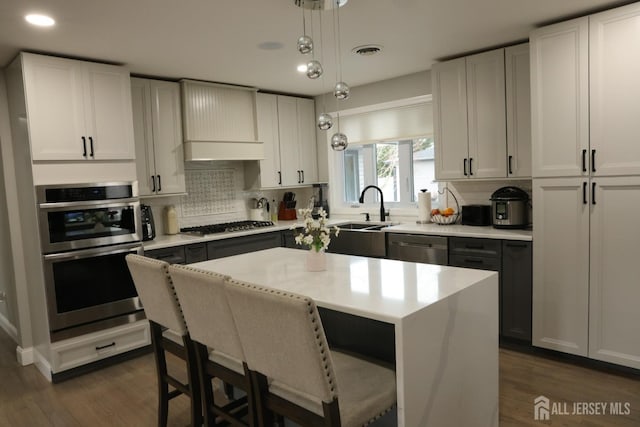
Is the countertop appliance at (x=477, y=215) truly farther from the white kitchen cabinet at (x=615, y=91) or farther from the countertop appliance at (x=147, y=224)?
the countertop appliance at (x=147, y=224)

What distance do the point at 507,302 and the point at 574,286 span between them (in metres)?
0.51

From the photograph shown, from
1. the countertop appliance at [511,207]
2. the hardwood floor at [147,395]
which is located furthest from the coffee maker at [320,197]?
the hardwood floor at [147,395]

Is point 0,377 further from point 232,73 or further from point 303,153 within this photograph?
point 303,153

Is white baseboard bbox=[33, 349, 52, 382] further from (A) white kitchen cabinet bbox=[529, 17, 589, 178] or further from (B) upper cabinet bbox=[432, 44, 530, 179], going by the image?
(A) white kitchen cabinet bbox=[529, 17, 589, 178]

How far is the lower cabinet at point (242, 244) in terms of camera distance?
398 centimetres

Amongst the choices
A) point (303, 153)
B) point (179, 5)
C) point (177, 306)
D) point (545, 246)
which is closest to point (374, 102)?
point (303, 153)

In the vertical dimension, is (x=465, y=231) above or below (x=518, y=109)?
below

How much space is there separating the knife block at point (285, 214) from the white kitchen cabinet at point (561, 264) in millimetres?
2803

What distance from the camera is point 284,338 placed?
1.56 metres

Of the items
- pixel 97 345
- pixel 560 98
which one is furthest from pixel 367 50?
pixel 97 345

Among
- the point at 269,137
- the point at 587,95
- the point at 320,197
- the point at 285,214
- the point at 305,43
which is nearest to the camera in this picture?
the point at 305,43

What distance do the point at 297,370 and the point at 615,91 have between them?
2.68 m

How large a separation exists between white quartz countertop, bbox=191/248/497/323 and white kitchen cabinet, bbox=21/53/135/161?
140 centimetres

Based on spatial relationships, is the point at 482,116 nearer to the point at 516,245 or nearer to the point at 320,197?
the point at 516,245
